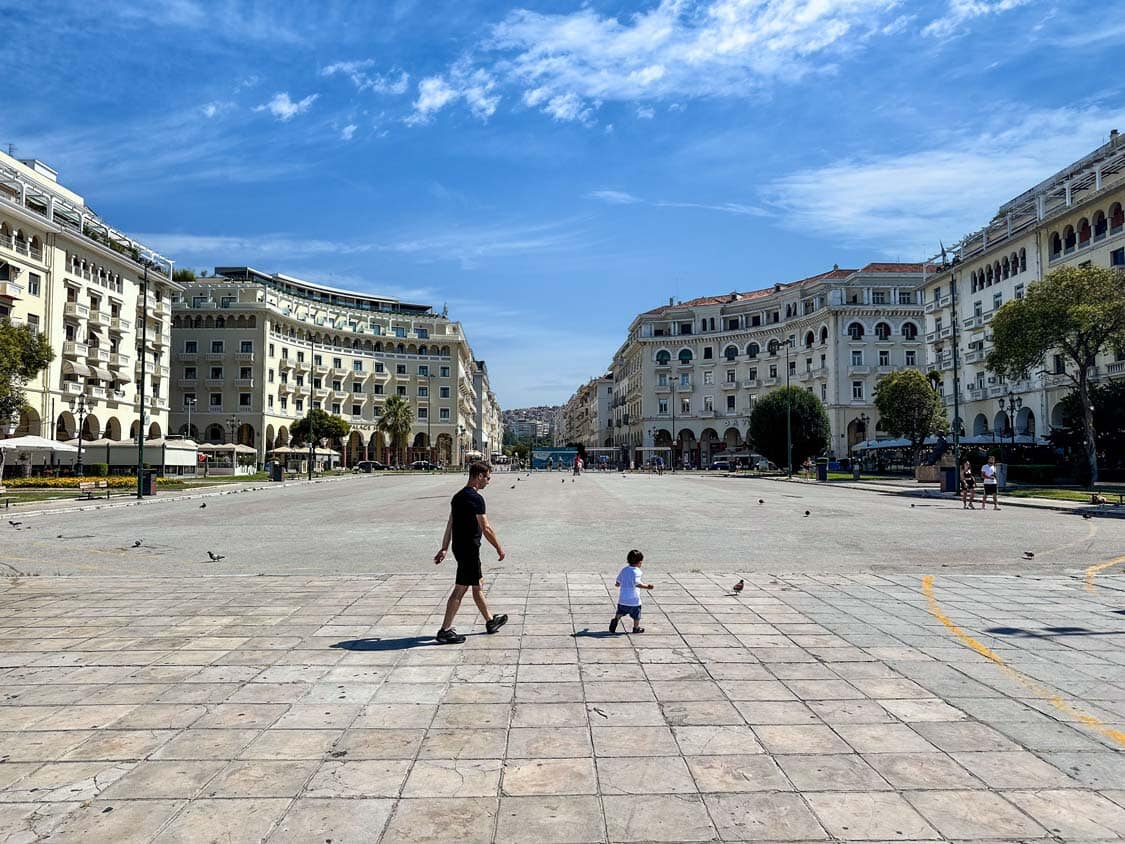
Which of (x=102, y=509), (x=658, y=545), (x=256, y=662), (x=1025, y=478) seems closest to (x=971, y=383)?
(x=1025, y=478)

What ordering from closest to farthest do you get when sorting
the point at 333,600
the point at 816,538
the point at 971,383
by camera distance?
the point at 333,600, the point at 816,538, the point at 971,383

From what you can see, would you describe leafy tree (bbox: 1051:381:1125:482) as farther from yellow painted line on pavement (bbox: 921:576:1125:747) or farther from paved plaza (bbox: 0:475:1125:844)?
yellow painted line on pavement (bbox: 921:576:1125:747)

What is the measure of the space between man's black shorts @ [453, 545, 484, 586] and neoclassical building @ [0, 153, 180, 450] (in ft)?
139

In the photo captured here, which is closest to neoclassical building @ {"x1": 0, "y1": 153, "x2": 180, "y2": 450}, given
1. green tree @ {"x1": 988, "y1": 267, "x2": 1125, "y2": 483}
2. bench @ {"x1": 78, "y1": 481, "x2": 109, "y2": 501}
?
bench @ {"x1": 78, "y1": 481, "x2": 109, "y2": 501}

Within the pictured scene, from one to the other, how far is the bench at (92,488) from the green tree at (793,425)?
164ft

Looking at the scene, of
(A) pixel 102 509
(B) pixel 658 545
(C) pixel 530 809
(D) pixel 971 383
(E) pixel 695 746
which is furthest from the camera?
(D) pixel 971 383

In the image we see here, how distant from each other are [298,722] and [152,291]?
224ft

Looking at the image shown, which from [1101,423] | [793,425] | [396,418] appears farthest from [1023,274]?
[396,418]

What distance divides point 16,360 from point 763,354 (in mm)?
73395

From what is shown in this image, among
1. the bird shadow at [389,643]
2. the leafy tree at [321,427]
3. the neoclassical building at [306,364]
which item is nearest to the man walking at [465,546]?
the bird shadow at [389,643]

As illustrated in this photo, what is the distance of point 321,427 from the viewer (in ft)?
256

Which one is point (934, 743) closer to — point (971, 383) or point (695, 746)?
point (695, 746)

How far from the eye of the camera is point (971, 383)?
56.6 metres

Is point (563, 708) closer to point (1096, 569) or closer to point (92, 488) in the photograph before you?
point (1096, 569)
